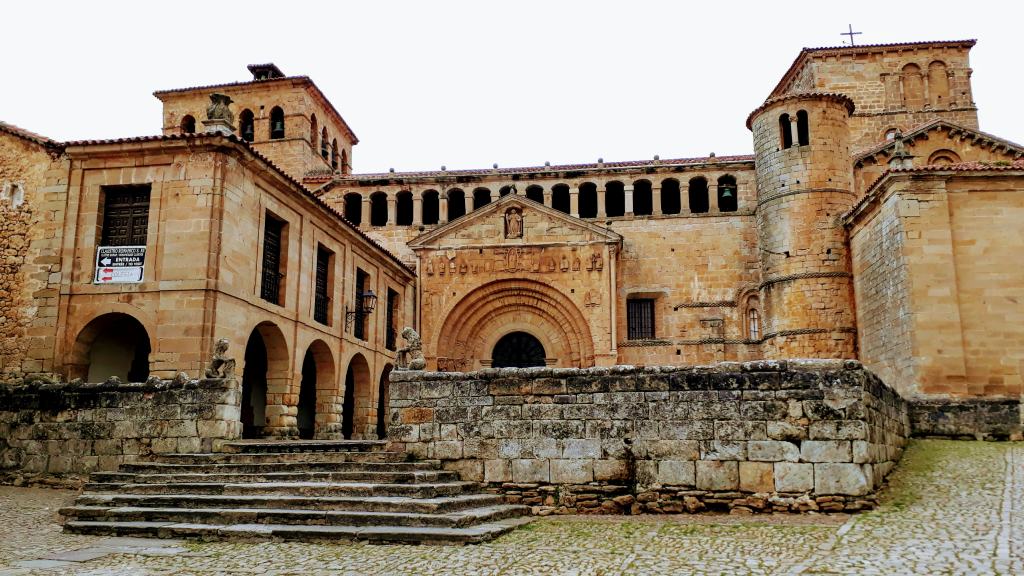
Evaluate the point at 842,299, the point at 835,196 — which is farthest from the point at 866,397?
the point at 835,196

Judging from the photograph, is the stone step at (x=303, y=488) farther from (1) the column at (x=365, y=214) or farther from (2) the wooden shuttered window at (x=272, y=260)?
(1) the column at (x=365, y=214)

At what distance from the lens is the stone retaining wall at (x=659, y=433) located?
9.51 metres

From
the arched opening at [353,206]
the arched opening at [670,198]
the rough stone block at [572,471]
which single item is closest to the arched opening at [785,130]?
the arched opening at [670,198]

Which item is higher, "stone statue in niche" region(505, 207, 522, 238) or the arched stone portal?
"stone statue in niche" region(505, 207, 522, 238)

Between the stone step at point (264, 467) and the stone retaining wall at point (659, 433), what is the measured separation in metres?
0.42

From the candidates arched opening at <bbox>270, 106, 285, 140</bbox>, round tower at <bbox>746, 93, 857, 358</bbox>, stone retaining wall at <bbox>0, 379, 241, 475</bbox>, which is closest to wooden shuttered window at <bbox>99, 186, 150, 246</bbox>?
stone retaining wall at <bbox>0, 379, 241, 475</bbox>

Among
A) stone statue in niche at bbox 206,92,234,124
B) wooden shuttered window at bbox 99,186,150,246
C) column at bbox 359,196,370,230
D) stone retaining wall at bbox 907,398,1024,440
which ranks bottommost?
stone retaining wall at bbox 907,398,1024,440

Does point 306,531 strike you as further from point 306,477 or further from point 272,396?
point 272,396

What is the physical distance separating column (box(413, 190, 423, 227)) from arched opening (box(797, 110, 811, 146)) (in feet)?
45.7

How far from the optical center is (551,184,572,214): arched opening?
29.8 metres

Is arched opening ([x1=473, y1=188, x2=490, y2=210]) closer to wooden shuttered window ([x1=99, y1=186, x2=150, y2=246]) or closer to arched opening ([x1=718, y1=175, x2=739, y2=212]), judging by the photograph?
arched opening ([x1=718, y1=175, x2=739, y2=212])

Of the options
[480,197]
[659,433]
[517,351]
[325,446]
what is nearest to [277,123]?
[480,197]

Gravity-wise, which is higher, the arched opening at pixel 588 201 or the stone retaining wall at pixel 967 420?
the arched opening at pixel 588 201

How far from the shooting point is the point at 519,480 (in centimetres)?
1048
